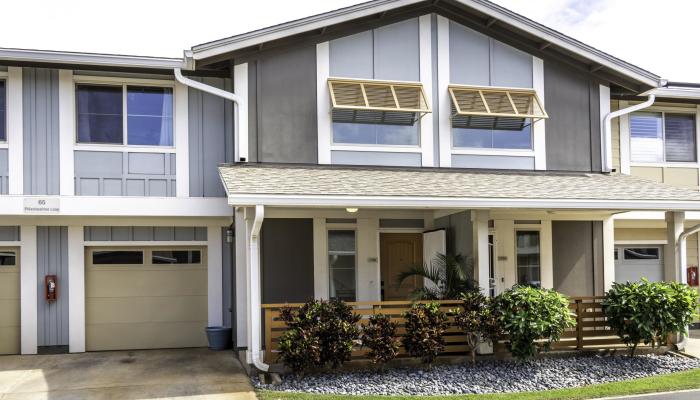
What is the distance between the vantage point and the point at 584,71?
13453 mm

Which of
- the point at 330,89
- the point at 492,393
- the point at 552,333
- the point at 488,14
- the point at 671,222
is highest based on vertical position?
the point at 488,14

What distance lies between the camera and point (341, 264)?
12547 millimetres

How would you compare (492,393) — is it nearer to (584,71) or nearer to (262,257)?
(262,257)

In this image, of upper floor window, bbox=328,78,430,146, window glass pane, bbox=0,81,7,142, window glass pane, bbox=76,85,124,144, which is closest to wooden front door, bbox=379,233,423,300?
upper floor window, bbox=328,78,430,146

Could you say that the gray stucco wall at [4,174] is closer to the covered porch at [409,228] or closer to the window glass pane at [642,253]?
the covered porch at [409,228]

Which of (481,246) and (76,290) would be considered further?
(76,290)

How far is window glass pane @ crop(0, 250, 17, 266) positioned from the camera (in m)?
12.5

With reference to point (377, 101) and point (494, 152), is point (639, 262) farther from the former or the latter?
point (377, 101)

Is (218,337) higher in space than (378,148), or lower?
lower

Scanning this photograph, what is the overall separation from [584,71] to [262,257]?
25.1 feet

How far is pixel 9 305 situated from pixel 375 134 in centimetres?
780

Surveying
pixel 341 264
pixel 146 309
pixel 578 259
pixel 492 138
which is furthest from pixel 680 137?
pixel 146 309

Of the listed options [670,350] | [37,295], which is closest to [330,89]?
[37,295]

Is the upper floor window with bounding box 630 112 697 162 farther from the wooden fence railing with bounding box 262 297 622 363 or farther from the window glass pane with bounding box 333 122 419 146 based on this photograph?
the window glass pane with bounding box 333 122 419 146
